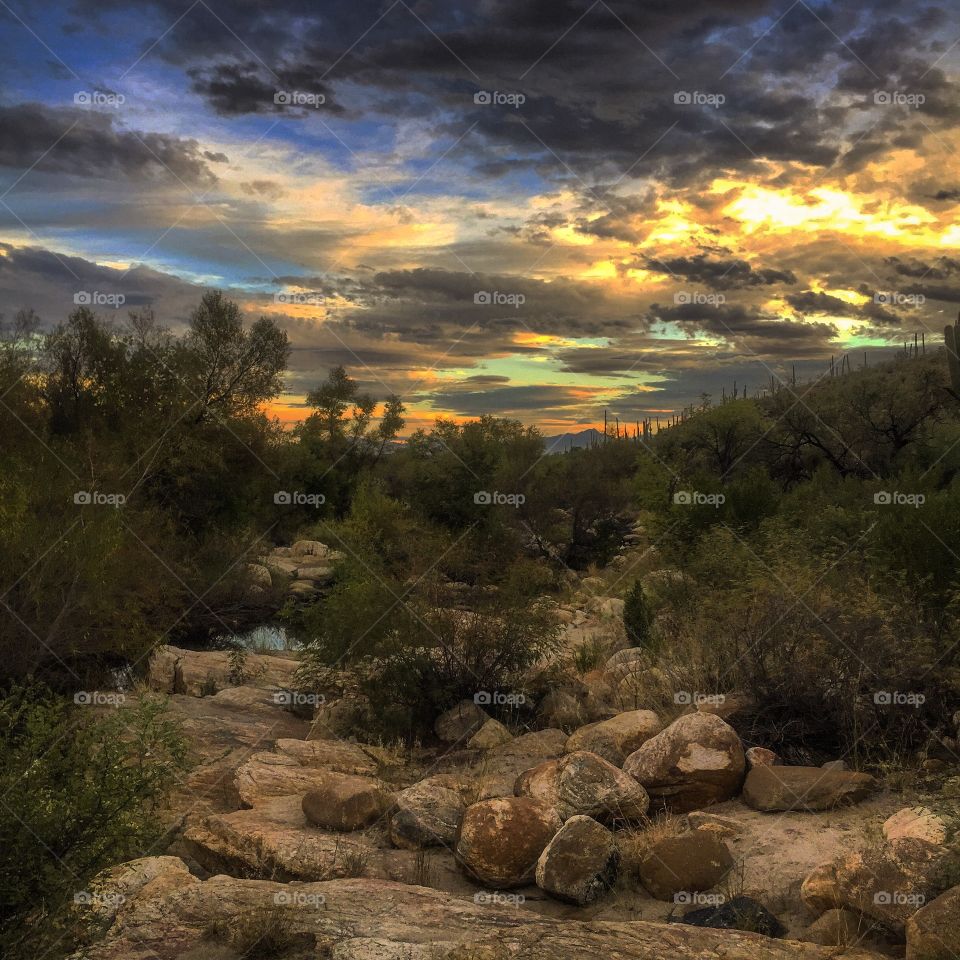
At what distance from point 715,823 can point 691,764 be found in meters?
0.72

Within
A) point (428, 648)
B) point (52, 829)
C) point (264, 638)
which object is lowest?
point (264, 638)

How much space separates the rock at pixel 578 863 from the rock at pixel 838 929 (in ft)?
5.12

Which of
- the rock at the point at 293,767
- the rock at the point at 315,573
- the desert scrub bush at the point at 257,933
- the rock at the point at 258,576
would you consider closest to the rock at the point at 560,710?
the rock at the point at 293,767

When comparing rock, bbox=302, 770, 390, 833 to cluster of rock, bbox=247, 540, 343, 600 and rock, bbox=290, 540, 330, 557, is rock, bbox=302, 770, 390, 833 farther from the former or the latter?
rock, bbox=290, 540, 330, 557

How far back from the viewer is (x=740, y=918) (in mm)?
5844

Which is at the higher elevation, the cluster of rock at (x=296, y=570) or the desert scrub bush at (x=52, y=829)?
the desert scrub bush at (x=52, y=829)

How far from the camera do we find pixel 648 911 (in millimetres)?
6508

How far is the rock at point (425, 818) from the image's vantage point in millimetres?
7594

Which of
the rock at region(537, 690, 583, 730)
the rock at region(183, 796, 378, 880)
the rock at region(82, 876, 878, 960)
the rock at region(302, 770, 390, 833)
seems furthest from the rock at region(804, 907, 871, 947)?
the rock at region(537, 690, 583, 730)

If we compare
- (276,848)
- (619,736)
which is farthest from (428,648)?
(276,848)

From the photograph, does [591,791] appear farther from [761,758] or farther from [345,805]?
[345,805]

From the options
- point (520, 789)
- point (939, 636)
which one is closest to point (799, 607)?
point (939, 636)

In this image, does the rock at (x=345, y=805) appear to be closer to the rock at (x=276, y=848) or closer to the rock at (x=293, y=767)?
the rock at (x=276, y=848)

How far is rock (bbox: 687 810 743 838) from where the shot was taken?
282 inches
